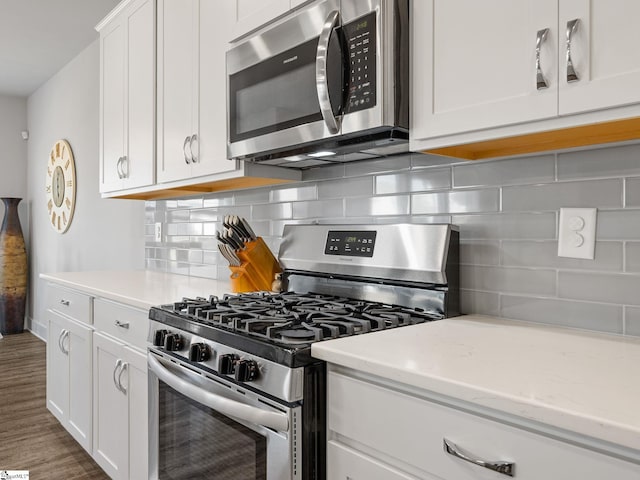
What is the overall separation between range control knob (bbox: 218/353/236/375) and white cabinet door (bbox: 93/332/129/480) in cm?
93

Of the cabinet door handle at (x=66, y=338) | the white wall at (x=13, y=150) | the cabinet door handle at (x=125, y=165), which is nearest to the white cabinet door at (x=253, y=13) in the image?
the cabinet door handle at (x=125, y=165)

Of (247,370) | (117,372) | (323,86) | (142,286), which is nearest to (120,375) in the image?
(117,372)

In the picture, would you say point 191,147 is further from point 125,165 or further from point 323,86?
point 323,86

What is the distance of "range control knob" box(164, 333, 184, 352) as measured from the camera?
152 cm

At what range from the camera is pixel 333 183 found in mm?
1998

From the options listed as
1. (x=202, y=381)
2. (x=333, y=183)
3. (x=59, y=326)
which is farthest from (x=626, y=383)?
(x=59, y=326)

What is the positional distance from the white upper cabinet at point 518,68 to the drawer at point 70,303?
6.02 feet

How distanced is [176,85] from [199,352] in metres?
1.40

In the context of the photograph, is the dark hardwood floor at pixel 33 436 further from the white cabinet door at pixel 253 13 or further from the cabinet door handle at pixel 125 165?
the white cabinet door at pixel 253 13

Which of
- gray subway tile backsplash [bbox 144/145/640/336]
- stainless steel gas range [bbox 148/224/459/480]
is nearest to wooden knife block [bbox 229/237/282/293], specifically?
stainless steel gas range [bbox 148/224/459/480]

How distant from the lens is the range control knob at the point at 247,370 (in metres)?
1.21

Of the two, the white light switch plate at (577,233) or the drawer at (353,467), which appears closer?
the drawer at (353,467)

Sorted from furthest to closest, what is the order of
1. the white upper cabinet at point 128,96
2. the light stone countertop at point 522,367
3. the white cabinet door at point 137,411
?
1. the white upper cabinet at point 128,96
2. the white cabinet door at point 137,411
3. the light stone countertop at point 522,367

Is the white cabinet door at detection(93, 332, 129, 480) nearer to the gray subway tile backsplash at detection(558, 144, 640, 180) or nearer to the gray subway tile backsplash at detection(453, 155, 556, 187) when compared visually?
the gray subway tile backsplash at detection(453, 155, 556, 187)
